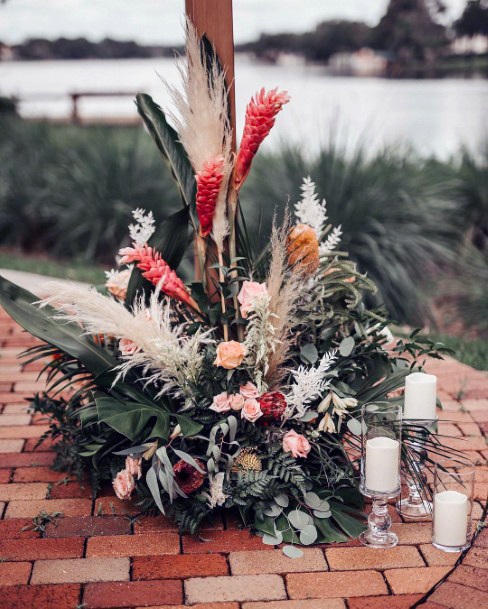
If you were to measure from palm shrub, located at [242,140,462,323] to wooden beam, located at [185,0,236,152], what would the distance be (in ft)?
9.00

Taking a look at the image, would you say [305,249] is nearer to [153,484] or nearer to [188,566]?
[153,484]

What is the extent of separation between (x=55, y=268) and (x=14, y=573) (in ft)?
14.8

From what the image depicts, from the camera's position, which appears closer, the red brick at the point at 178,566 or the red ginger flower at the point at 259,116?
the red brick at the point at 178,566

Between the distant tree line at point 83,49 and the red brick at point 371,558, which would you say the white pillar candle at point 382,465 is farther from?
the distant tree line at point 83,49

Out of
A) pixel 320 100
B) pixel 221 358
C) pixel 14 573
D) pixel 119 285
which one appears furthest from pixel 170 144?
pixel 320 100

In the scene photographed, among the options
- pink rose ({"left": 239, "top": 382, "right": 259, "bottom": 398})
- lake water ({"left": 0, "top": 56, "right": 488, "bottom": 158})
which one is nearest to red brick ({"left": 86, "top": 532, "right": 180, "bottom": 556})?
pink rose ({"left": 239, "top": 382, "right": 259, "bottom": 398})

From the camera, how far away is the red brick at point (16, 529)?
92.6 inches

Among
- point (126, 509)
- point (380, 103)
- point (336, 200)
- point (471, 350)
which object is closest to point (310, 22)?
point (380, 103)

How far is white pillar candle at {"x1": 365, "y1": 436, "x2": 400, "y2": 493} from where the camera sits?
86.8 inches

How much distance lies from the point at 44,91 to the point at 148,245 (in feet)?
29.8

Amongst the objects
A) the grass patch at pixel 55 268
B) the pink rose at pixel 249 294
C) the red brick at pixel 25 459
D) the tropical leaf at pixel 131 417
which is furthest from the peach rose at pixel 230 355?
the grass patch at pixel 55 268

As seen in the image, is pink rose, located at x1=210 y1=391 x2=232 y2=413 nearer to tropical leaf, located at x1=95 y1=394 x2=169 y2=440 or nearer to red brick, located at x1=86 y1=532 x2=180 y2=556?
tropical leaf, located at x1=95 y1=394 x2=169 y2=440

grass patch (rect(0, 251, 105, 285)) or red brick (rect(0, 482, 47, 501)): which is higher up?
red brick (rect(0, 482, 47, 501))

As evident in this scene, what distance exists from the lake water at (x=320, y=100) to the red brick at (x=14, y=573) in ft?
7.26
